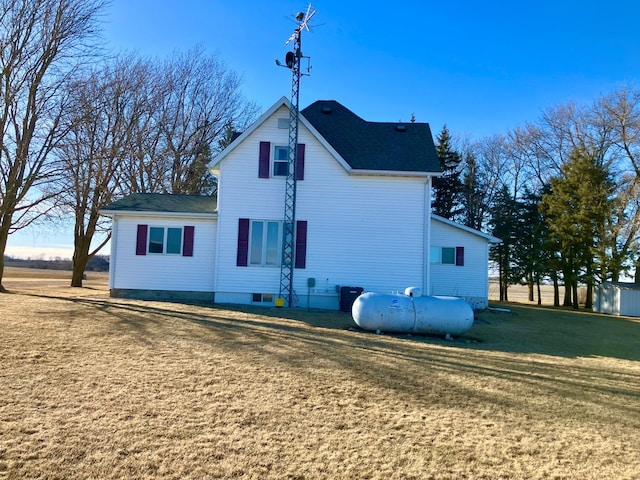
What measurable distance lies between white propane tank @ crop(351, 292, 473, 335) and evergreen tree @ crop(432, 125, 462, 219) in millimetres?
27570

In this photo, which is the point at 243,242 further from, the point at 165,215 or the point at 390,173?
the point at 390,173

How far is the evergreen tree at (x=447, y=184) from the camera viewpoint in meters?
38.8

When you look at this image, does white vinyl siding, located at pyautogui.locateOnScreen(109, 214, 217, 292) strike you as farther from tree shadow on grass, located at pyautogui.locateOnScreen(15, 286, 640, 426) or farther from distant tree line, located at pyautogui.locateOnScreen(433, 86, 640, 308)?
distant tree line, located at pyautogui.locateOnScreen(433, 86, 640, 308)

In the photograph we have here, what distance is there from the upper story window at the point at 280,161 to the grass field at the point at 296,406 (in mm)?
7652

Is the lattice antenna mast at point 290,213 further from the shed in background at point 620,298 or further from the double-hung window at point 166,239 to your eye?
the shed in background at point 620,298

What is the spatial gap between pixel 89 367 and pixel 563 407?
6985 millimetres

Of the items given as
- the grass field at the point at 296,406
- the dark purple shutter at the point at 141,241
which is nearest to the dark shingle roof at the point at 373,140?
the dark purple shutter at the point at 141,241

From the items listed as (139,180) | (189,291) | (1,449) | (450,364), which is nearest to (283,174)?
(189,291)

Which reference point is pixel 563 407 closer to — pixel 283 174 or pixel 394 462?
pixel 394 462

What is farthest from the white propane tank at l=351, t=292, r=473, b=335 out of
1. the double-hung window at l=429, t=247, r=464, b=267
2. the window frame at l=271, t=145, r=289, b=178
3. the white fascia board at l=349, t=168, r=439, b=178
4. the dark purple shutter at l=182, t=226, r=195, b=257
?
the double-hung window at l=429, t=247, r=464, b=267

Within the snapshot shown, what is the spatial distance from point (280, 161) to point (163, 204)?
5063 millimetres

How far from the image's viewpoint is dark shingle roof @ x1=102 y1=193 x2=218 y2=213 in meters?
16.8

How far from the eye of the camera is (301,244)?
54.7ft

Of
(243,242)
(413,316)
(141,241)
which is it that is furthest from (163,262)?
(413,316)
